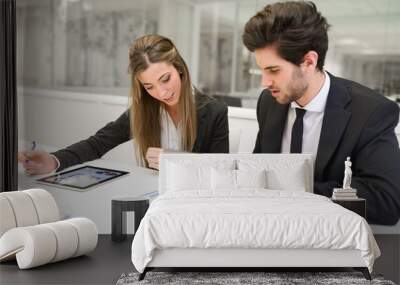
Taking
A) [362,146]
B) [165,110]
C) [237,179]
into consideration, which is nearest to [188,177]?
[237,179]

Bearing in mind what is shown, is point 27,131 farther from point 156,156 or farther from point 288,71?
point 288,71

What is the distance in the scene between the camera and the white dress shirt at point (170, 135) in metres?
5.58

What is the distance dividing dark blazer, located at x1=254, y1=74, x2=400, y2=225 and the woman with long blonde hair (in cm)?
65

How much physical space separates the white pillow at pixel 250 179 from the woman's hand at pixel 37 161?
184 centimetres

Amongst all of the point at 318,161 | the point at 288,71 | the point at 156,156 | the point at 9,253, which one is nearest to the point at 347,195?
the point at 318,161

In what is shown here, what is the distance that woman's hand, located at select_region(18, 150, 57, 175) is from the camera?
5.93m

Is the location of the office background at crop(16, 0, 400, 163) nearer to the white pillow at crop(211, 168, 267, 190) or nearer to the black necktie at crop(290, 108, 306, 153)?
the black necktie at crop(290, 108, 306, 153)

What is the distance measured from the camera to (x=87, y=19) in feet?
19.0

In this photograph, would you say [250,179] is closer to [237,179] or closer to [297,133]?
[237,179]

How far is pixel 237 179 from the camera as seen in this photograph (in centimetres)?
509

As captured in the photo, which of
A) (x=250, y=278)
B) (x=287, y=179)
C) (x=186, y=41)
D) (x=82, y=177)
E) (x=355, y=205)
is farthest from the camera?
(x=82, y=177)

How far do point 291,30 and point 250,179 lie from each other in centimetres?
127

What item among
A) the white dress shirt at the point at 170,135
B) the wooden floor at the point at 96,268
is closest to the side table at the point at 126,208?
the wooden floor at the point at 96,268

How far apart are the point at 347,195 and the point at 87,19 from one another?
2766mm
